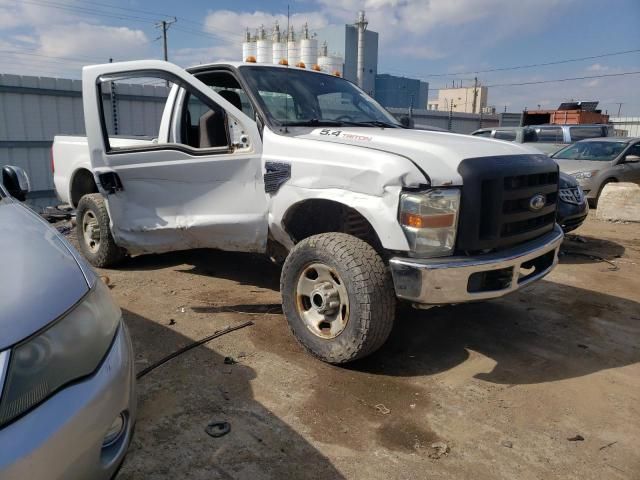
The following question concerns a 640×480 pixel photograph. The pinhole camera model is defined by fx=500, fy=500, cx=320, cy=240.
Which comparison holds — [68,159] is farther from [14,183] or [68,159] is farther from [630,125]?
[630,125]

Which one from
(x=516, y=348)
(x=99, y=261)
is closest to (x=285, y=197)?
(x=516, y=348)

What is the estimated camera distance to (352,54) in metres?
42.4

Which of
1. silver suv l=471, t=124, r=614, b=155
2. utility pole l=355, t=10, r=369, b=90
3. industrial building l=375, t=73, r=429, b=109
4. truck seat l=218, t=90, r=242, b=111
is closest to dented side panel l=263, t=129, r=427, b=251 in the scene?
truck seat l=218, t=90, r=242, b=111

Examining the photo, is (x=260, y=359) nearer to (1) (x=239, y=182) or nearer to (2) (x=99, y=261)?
(1) (x=239, y=182)

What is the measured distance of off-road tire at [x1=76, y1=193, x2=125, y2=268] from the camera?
5.15 meters

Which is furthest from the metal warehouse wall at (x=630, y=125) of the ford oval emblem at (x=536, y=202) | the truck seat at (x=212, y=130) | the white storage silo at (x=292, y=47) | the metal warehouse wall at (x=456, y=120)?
the truck seat at (x=212, y=130)

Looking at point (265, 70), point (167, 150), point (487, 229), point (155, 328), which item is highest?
point (265, 70)

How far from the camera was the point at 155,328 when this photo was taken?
392 cm

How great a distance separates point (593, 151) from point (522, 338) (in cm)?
853

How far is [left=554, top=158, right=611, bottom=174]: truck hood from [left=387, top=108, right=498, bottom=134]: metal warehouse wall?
11.0 metres

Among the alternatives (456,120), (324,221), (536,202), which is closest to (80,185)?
(324,221)

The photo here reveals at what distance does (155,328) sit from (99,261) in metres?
1.89

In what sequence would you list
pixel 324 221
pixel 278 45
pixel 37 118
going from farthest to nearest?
1. pixel 278 45
2. pixel 37 118
3. pixel 324 221

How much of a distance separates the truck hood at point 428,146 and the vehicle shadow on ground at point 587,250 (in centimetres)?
330
